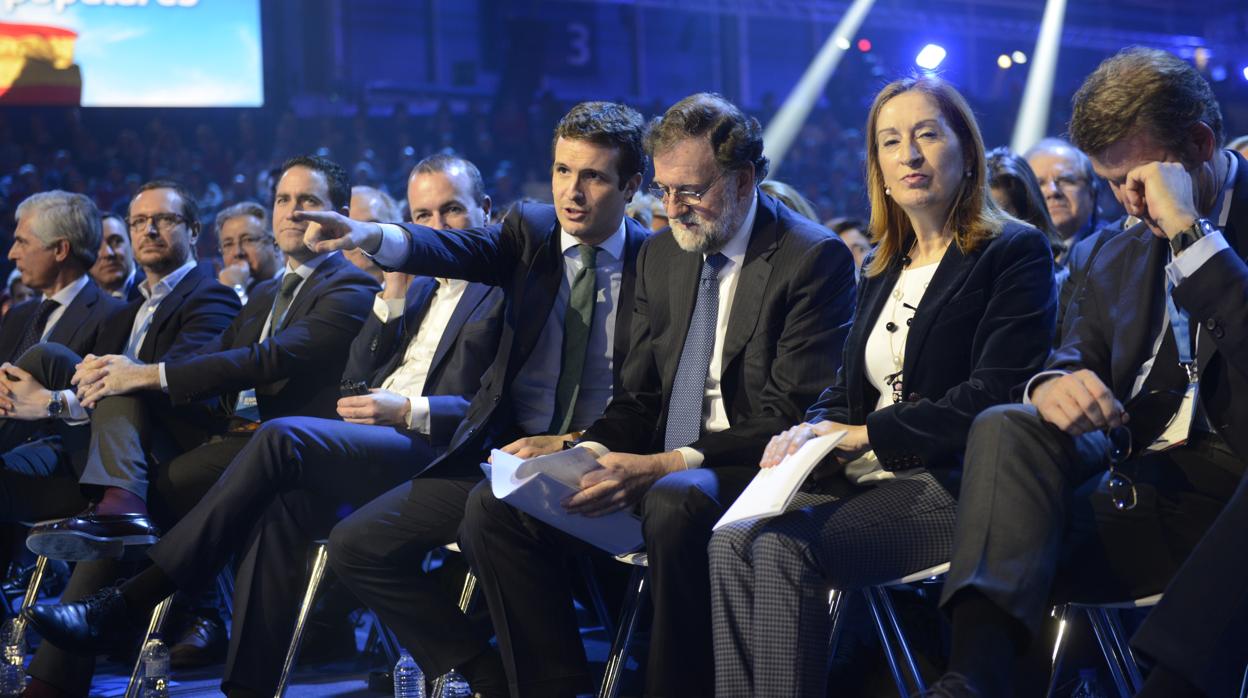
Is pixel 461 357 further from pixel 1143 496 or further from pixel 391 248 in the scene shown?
pixel 1143 496

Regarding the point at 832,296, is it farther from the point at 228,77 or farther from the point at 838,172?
the point at 838,172

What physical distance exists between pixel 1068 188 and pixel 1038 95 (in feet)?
38.6


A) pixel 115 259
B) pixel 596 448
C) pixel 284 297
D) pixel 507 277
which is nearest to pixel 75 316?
pixel 284 297

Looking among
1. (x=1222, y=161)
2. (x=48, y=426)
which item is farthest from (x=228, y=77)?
(x=1222, y=161)

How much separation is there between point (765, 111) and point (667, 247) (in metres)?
13.0

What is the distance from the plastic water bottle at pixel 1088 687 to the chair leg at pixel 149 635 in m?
2.31

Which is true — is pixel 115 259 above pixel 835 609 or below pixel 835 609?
above

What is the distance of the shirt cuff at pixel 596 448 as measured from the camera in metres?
2.88

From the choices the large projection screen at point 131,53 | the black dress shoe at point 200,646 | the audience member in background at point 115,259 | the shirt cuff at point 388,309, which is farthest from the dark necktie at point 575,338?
the large projection screen at point 131,53

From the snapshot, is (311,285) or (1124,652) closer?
(1124,652)

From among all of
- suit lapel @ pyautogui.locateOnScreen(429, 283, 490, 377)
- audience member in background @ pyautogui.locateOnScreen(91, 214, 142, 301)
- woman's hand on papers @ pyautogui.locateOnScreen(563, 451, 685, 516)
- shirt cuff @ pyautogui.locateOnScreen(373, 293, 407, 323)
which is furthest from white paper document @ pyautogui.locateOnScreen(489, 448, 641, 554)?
audience member in background @ pyautogui.locateOnScreen(91, 214, 142, 301)

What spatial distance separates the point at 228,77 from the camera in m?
12.8

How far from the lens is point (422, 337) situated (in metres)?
4.08

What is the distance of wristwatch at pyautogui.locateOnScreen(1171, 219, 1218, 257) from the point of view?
220cm
